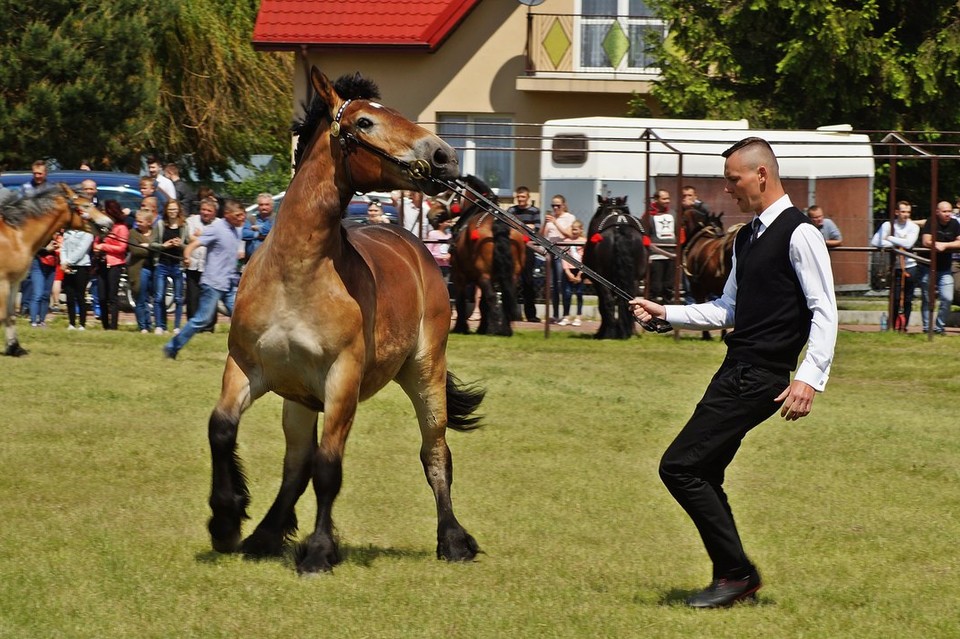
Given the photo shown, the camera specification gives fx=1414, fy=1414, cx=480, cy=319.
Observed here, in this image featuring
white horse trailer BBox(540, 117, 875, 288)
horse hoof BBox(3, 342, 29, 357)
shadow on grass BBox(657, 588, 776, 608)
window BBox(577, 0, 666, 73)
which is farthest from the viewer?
window BBox(577, 0, 666, 73)

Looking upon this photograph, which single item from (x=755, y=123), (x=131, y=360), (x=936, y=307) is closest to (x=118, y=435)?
(x=131, y=360)

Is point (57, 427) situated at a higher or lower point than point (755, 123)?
lower

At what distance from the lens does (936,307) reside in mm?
20297

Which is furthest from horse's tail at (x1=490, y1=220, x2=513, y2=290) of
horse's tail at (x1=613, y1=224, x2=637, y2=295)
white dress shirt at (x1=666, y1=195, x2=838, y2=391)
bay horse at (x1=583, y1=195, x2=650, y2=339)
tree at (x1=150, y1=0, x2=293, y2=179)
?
tree at (x1=150, y1=0, x2=293, y2=179)

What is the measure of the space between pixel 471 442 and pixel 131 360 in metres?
5.34

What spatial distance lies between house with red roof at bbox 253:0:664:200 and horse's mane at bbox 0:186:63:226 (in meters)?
14.3

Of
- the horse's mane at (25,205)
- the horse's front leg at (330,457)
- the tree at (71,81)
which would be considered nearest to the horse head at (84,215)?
the horse's mane at (25,205)

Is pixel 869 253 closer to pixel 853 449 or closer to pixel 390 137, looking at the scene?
pixel 853 449

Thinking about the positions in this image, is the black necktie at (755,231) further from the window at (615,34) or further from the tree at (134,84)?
the tree at (134,84)

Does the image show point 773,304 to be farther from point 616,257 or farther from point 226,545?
point 616,257

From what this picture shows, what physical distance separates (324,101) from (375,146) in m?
0.43

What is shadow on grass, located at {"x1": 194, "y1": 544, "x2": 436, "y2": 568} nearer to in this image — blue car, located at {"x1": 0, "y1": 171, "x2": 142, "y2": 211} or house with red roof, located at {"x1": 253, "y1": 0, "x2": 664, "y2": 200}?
blue car, located at {"x1": 0, "y1": 171, "x2": 142, "y2": 211}

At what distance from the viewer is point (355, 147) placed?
716 cm

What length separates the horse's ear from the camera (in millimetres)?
7223
